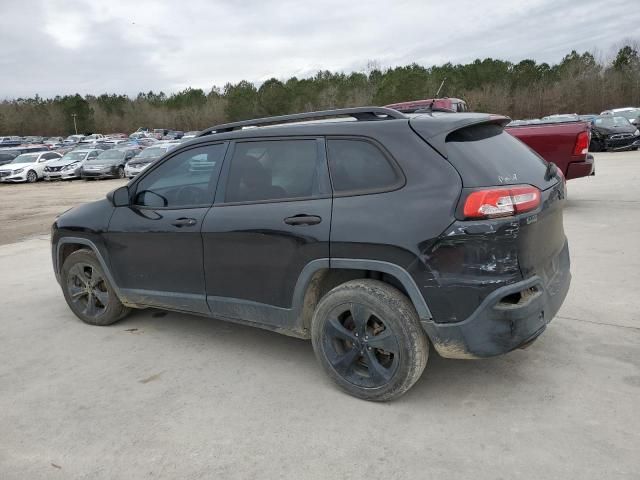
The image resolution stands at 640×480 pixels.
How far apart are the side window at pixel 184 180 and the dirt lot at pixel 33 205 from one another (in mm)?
7110

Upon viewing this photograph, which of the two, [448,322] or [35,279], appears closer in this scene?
[448,322]

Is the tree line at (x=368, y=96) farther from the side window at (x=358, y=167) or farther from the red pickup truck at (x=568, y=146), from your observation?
the side window at (x=358, y=167)

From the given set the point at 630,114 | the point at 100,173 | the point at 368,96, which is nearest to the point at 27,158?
the point at 100,173

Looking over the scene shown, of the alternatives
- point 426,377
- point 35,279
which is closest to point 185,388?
point 426,377

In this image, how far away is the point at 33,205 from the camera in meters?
16.1

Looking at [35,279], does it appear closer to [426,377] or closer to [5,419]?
A: [5,419]

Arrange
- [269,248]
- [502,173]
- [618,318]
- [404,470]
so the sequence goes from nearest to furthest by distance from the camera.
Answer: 1. [404,470]
2. [502,173]
3. [269,248]
4. [618,318]

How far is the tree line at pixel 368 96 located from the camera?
62.2 meters

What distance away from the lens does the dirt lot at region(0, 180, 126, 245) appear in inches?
445

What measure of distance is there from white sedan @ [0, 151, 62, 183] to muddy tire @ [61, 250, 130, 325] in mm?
23578

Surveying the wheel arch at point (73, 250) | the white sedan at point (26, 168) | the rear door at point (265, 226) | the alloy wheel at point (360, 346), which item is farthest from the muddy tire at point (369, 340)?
the white sedan at point (26, 168)

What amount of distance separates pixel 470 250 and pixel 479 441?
1.02m

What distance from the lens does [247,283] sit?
368 centimetres

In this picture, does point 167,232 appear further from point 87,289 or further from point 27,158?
point 27,158
